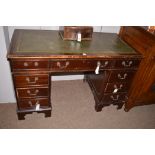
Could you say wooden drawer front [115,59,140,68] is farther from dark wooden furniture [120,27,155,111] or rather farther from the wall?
the wall

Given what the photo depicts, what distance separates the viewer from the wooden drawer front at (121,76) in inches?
78.7

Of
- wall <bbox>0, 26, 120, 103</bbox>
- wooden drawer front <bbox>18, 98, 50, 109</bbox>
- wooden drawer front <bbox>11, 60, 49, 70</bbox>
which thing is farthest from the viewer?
wooden drawer front <bbox>18, 98, 50, 109</bbox>

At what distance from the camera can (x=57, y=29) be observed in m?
2.30

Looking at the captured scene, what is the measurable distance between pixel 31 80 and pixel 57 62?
37cm

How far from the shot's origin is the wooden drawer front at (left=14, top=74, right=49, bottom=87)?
1736 mm

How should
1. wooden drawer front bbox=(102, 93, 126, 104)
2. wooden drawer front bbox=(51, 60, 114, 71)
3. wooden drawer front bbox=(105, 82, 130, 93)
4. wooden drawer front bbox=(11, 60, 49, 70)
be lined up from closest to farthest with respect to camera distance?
1. wooden drawer front bbox=(11, 60, 49, 70)
2. wooden drawer front bbox=(51, 60, 114, 71)
3. wooden drawer front bbox=(105, 82, 130, 93)
4. wooden drawer front bbox=(102, 93, 126, 104)

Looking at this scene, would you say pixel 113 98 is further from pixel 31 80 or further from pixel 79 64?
pixel 31 80

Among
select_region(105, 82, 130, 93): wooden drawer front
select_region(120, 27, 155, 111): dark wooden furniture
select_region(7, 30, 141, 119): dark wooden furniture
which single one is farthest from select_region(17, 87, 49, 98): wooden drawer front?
select_region(120, 27, 155, 111): dark wooden furniture

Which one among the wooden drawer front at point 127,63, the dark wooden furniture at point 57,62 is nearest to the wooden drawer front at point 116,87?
the dark wooden furniture at point 57,62

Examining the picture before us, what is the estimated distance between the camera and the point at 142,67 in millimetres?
2055

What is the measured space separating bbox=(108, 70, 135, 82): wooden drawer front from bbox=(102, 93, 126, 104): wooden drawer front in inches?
10.5

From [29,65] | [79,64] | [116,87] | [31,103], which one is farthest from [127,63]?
[31,103]
